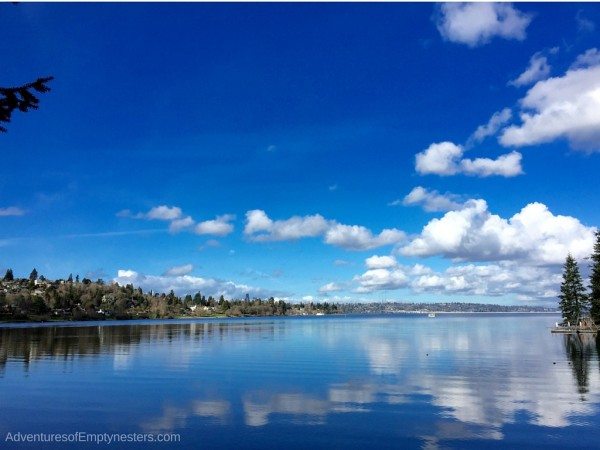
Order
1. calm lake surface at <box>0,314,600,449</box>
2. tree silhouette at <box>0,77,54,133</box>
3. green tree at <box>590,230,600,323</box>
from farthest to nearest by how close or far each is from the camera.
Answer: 1. green tree at <box>590,230,600,323</box>
2. calm lake surface at <box>0,314,600,449</box>
3. tree silhouette at <box>0,77,54,133</box>

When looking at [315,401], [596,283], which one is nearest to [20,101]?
[315,401]

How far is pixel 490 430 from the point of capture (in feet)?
87.0

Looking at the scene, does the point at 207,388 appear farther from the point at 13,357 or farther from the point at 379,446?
the point at 13,357

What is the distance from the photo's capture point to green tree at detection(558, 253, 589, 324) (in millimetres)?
106562

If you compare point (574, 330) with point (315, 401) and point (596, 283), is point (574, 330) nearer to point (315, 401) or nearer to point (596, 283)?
point (596, 283)

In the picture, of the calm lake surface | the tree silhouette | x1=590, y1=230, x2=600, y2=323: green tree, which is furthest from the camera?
x1=590, y1=230, x2=600, y2=323: green tree

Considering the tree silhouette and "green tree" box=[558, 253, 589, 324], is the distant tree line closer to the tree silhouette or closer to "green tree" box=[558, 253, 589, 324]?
"green tree" box=[558, 253, 589, 324]

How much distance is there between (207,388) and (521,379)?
28.6m

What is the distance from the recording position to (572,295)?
352 ft

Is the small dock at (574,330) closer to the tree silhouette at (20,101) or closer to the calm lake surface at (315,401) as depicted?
the calm lake surface at (315,401)

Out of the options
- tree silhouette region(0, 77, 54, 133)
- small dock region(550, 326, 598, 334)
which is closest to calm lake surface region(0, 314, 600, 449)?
tree silhouette region(0, 77, 54, 133)

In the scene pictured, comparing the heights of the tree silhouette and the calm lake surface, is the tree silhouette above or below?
above


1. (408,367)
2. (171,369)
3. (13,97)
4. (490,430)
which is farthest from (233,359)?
(13,97)

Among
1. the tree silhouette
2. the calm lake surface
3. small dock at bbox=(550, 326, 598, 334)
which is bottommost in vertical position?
small dock at bbox=(550, 326, 598, 334)
